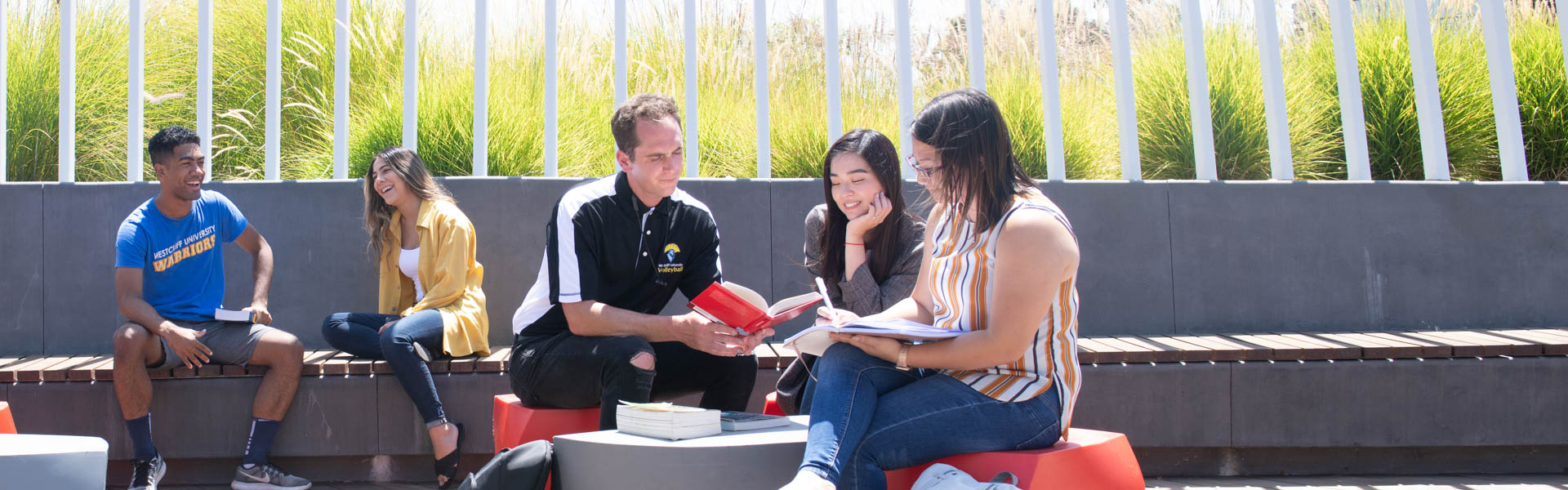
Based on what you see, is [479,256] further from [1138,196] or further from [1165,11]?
[1165,11]

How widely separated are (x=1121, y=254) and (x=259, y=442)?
11.7 feet

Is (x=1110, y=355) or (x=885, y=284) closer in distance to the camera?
(x=885, y=284)

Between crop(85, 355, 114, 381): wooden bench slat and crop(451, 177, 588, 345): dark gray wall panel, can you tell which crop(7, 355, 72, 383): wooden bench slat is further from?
crop(451, 177, 588, 345): dark gray wall panel

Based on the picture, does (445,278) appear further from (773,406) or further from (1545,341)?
(1545,341)

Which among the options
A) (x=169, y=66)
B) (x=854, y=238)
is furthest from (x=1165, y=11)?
(x=169, y=66)

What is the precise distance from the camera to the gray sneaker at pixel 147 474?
3.61m

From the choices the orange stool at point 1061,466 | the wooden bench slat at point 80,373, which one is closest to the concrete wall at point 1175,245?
the wooden bench slat at point 80,373

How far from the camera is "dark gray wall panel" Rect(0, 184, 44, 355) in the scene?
4.58 m

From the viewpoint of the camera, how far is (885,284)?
327 centimetres

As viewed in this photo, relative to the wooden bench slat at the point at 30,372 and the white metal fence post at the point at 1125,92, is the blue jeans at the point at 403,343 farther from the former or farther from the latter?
the white metal fence post at the point at 1125,92

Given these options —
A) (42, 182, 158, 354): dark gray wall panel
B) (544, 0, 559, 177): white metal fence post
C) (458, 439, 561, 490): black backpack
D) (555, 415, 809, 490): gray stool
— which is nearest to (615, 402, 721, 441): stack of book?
(555, 415, 809, 490): gray stool

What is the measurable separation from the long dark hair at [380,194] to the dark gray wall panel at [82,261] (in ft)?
3.40

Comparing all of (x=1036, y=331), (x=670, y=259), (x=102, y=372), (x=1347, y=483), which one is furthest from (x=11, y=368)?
(x=1347, y=483)

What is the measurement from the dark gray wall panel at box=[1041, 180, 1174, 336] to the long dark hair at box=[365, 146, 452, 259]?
2697 mm
